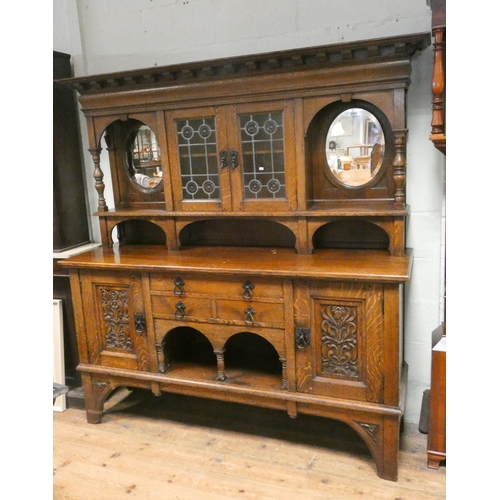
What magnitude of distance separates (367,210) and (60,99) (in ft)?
6.39

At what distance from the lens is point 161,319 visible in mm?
2377

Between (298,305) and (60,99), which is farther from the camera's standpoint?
(60,99)

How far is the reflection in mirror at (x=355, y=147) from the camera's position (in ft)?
7.41

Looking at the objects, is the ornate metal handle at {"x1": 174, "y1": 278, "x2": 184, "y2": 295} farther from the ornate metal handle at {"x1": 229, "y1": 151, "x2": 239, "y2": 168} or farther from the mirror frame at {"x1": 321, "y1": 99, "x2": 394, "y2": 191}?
the mirror frame at {"x1": 321, "y1": 99, "x2": 394, "y2": 191}

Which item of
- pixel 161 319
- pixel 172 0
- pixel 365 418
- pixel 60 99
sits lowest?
pixel 365 418

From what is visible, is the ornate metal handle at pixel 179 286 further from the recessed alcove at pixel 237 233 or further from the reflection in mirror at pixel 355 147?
the reflection in mirror at pixel 355 147

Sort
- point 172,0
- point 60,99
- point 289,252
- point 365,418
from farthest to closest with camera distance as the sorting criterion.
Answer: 1. point 60,99
2. point 172,0
3. point 289,252
4. point 365,418

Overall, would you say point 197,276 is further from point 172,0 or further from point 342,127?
point 172,0

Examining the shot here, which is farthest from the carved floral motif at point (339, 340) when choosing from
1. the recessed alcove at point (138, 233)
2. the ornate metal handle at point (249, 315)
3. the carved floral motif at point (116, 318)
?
the recessed alcove at point (138, 233)

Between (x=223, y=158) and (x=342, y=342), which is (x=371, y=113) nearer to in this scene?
(x=223, y=158)

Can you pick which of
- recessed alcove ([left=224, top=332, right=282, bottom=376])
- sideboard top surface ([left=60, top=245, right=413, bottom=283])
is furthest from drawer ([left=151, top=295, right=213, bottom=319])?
recessed alcove ([left=224, top=332, right=282, bottom=376])

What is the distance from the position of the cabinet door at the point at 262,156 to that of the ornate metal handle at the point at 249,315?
0.51m

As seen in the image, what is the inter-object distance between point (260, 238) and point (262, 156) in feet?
1.63

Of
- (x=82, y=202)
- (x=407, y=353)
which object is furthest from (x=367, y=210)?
(x=82, y=202)
